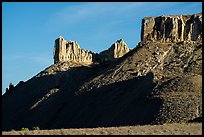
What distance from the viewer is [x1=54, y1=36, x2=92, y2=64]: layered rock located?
5266 inches

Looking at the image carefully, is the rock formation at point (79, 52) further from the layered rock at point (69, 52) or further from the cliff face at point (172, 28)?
the cliff face at point (172, 28)

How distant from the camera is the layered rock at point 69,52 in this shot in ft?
Result: 439

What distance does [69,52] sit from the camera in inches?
5384

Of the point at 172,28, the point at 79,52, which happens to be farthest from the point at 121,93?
the point at 79,52

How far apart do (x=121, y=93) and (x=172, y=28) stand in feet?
111

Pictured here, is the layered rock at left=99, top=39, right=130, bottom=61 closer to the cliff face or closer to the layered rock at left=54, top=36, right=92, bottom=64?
the layered rock at left=54, top=36, right=92, bottom=64

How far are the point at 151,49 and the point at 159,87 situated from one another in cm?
2634

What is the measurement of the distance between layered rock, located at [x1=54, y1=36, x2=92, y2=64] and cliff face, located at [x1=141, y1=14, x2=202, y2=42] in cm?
2774

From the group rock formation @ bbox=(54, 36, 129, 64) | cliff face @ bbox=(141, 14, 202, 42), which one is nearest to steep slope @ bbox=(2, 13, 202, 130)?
cliff face @ bbox=(141, 14, 202, 42)

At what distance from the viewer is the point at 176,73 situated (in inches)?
3147

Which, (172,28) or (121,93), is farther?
(172,28)

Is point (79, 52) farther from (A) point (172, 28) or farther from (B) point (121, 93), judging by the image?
(B) point (121, 93)

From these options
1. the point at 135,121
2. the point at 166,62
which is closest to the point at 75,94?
the point at 166,62

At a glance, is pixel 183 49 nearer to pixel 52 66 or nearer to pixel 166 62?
pixel 166 62
